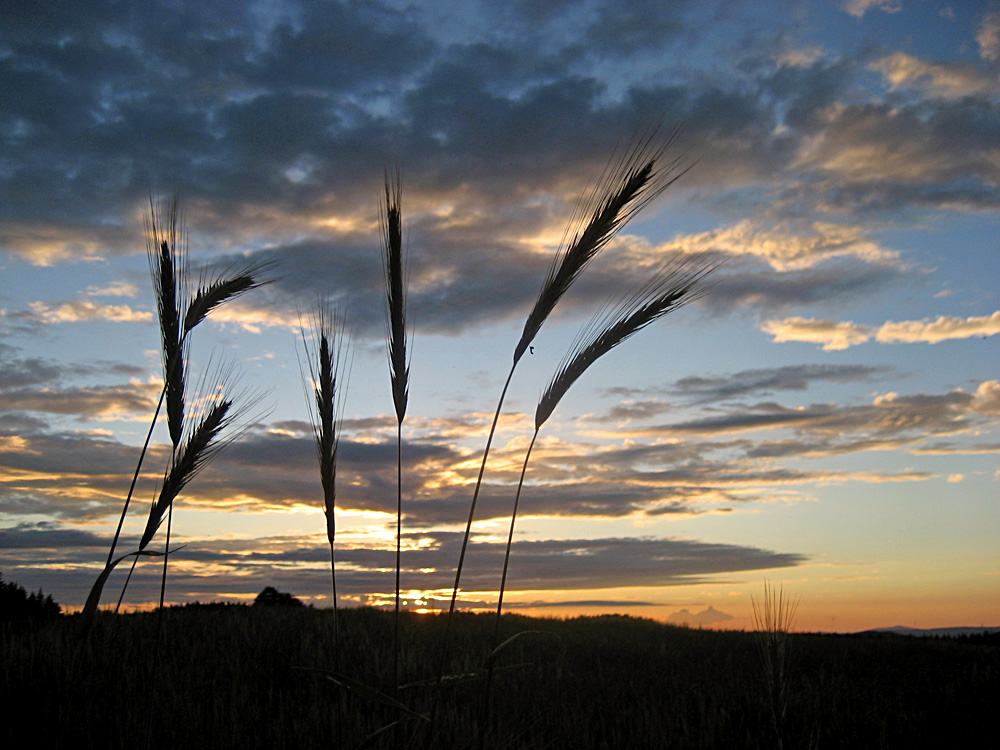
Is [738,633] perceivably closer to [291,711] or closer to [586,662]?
[586,662]

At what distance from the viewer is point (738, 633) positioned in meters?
11.5

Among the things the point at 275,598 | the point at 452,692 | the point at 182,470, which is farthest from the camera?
the point at 275,598

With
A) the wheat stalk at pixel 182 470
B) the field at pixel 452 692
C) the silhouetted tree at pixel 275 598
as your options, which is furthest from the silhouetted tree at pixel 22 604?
the wheat stalk at pixel 182 470

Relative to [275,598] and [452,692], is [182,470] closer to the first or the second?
[452,692]

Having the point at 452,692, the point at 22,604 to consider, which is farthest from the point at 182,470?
the point at 22,604

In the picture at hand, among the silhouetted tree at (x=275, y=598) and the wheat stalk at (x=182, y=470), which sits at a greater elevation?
the wheat stalk at (x=182, y=470)

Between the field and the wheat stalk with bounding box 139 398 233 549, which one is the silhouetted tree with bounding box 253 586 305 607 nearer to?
the field

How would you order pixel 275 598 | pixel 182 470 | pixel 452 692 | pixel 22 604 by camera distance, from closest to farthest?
pixel 182 470, pixel 452 692, pixel 22 604, pixel 275 598

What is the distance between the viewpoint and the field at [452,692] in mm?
3908

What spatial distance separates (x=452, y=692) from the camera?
493 centimetres

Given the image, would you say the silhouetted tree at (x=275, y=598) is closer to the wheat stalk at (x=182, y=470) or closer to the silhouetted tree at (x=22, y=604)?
the silhouetted tree at (x=22, y=604)

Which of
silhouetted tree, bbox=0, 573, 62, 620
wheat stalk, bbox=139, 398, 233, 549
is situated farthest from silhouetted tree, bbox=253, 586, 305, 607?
wheat stalk, bbox=139, 398, 233, 549

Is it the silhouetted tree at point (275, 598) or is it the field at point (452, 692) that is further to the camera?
the silhouetted tree at point (275, 598)

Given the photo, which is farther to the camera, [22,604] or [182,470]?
[22,604]
